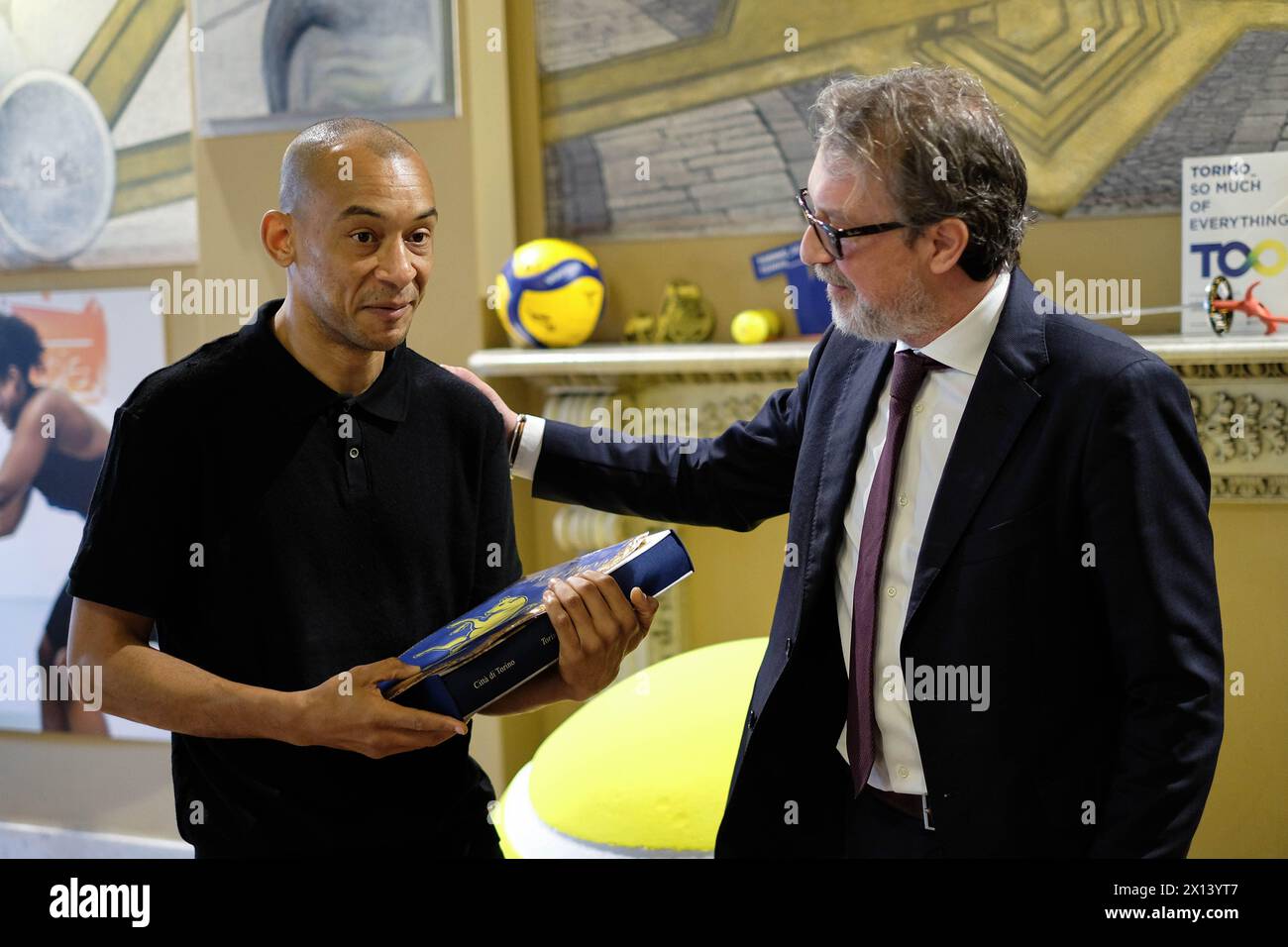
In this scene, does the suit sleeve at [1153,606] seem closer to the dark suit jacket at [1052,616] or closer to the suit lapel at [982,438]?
the dark suit jacket at [1052,616]

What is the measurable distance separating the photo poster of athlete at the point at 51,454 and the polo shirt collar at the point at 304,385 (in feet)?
9.42

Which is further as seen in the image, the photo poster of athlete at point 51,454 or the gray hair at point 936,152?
the photo poster of athlete at point 51,454

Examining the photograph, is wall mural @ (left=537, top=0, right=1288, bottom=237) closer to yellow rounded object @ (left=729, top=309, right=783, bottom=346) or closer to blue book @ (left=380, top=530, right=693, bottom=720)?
yellow rounded object @ (left=729, top=309, right=783, bottom=346)

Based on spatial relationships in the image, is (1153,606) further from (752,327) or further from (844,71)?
(844,71)

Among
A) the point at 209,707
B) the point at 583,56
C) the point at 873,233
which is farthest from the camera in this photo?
the point at 583,56

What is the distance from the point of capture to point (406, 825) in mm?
1749

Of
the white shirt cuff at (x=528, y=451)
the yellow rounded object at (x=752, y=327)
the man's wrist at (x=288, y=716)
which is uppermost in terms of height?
the yellow rounded object at (x=752, y=327)

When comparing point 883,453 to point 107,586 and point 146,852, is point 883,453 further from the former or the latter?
point 146,852

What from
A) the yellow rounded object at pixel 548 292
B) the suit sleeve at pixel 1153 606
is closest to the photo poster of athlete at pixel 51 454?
the yellow rounded object at pixel 548 292

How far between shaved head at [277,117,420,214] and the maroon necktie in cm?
72

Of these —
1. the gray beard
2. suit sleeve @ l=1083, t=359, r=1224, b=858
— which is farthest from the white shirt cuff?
suit sleeve @ l=1083, t=359, r=1224, b=858

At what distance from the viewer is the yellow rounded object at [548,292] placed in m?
3.64

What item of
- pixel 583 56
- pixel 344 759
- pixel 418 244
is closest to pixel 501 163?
pixel 583 56

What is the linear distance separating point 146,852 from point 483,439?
10.4 feet
